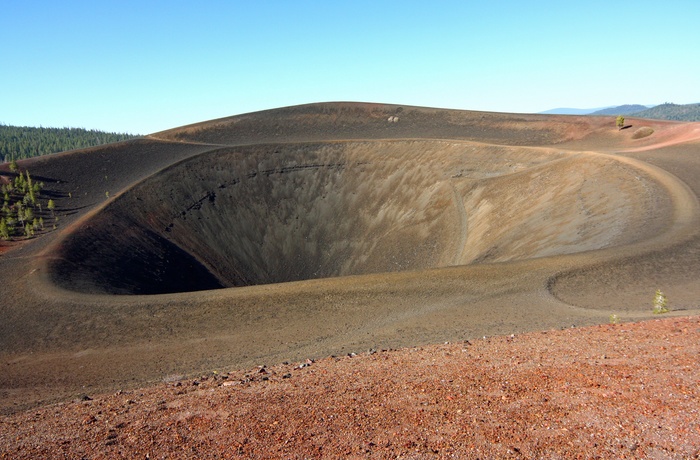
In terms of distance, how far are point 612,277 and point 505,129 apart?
61330 millimetres

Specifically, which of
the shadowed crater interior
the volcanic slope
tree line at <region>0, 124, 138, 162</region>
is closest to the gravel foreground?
the volcanic slope

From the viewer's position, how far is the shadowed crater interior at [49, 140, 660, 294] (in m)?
34.6

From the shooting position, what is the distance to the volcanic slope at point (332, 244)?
20.7 m

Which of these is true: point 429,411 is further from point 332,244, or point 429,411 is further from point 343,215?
point 343,215

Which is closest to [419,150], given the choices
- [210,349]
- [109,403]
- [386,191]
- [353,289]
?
[386,191]

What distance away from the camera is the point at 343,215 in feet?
187

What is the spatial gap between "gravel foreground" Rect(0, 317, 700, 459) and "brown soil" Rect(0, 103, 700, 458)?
6 cm

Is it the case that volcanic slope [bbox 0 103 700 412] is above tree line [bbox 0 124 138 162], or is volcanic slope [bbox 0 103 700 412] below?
below

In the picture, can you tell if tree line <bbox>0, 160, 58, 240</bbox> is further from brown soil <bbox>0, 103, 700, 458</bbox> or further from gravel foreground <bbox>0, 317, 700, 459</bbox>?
gravel foreground <bbox>0, 317, 700, 459</bbox>

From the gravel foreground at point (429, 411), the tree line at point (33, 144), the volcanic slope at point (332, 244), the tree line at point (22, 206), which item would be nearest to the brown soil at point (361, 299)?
the gravel foreground at point (429, 411)

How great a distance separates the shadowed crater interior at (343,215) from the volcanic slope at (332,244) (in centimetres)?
22

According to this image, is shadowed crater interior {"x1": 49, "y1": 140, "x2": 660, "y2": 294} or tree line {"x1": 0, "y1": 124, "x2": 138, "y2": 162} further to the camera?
tree line {"x1": 0, "y1": 124, "x2": 138, "y2": 162}

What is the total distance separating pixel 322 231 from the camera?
181 feet

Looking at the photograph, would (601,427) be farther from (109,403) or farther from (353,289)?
(353,289)
